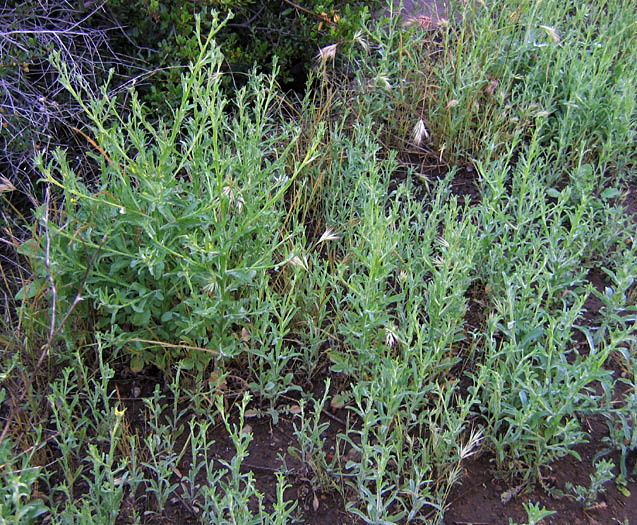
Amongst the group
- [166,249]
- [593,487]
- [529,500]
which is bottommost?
[529,500]

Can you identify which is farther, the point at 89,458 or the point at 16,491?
the point at 89,458

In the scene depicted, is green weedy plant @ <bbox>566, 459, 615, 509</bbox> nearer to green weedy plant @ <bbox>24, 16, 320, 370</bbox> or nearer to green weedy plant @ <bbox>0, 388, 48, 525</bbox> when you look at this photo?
green weedy plant @ <bbox>24, 16, 320, 370</bbox>


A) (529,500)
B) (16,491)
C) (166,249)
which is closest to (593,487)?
(529,500)

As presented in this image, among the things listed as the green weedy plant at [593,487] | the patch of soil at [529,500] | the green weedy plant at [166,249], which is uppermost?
the green weedy plant at [166,249]

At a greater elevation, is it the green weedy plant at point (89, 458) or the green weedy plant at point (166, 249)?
the green weedy plant at point (166, 249)

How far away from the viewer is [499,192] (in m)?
3.05

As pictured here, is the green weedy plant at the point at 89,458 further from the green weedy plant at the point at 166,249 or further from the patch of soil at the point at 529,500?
the patch of soil at the point at 529,500

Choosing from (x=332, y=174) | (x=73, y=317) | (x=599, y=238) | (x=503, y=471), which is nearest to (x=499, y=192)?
(x=599, y=238)

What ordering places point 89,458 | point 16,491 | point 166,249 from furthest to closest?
point 166,249, point 89,458, point 16,491

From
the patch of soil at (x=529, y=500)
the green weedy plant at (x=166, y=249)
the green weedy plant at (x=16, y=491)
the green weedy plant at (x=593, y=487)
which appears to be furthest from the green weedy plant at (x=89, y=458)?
the green weedy plant at (x=593, y=487)

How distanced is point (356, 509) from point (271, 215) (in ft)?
4.06

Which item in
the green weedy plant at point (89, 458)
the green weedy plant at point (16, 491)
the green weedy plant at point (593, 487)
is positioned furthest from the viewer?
the green weedy plant at point (593, 487)

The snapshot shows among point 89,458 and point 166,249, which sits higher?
point 166,249

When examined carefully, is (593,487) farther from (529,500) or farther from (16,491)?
(16,491)
